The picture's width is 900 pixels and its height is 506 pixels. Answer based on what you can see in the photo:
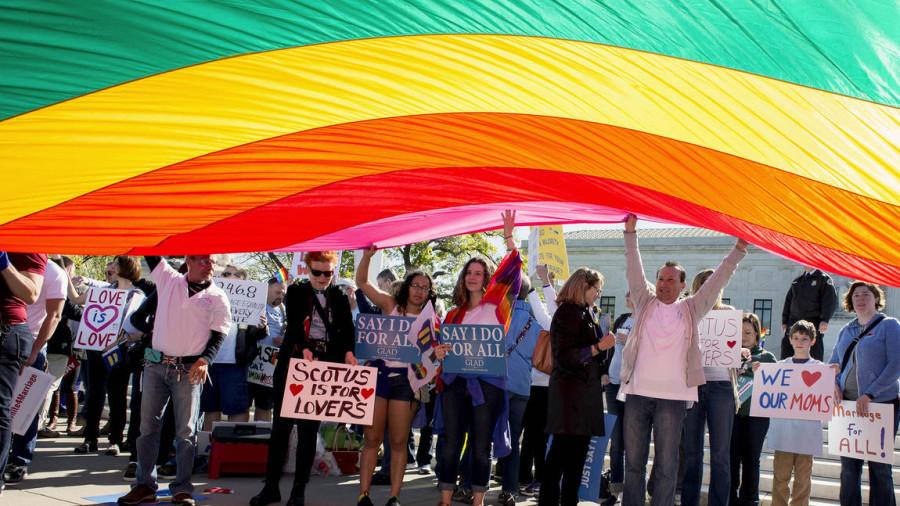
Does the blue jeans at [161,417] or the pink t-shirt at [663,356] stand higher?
the pink t-shirt at [663,356]

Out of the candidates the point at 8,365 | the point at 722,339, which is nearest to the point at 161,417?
the point at 8,365

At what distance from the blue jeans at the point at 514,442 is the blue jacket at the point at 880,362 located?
10.8 feet

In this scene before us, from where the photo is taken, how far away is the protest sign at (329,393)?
25.3 ft

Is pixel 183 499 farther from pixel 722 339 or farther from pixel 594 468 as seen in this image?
pixel 722 339

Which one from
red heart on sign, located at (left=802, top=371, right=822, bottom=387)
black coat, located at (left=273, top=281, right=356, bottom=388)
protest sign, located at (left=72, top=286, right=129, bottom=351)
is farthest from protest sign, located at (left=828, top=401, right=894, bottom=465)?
protest sign, located at (left=72, top=286, right=129, bottom=351)

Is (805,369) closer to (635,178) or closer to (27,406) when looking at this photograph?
(635,178)

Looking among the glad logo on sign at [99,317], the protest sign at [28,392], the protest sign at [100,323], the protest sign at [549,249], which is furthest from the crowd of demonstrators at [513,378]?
the protest sign at [549,249]

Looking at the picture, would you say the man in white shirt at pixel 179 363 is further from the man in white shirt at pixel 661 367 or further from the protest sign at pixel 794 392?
the protest sign at pixel 794 392

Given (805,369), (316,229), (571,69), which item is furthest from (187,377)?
(805,369)

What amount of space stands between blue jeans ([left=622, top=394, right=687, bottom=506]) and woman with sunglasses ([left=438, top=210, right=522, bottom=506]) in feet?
4.19

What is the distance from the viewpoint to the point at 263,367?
11.0 meters

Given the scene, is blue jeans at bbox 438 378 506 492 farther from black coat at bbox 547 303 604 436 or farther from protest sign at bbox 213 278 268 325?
protest sign at bbox 213 278 268 325

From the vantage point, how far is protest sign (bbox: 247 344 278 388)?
1101 centimetres

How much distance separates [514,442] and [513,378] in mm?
654
